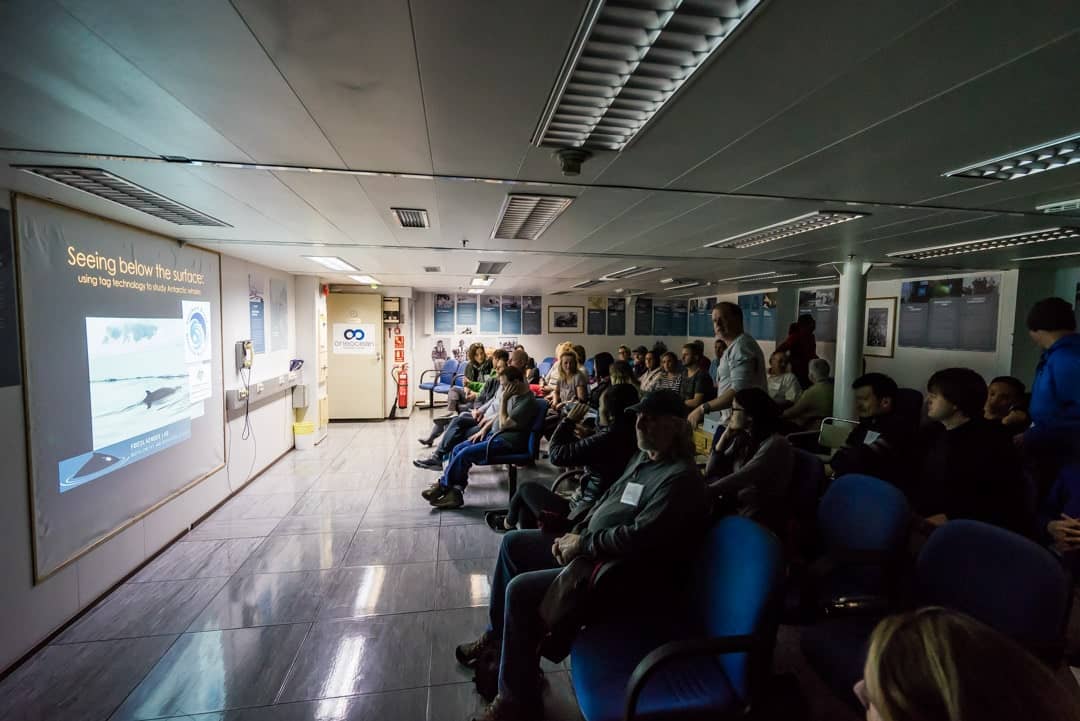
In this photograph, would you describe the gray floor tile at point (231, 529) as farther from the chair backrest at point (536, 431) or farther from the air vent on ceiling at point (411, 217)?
the air vent on ceiling at point (411, 217)

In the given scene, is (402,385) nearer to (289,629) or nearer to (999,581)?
(289,629)

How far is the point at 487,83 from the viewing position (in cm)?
141

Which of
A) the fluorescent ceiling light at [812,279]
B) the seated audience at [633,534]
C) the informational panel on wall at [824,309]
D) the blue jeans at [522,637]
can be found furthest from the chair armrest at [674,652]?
the informational panel on wall at [824,309]

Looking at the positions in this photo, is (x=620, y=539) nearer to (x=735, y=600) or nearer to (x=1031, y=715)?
(x=735, y=600)

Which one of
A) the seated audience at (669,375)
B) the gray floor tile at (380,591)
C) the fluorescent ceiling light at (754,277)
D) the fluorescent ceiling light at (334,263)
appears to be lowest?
the gray floor tile at (380,591)

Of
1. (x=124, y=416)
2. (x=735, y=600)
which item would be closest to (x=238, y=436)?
(x=124, y=416)

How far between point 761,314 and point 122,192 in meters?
10.0

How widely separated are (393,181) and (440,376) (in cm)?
655

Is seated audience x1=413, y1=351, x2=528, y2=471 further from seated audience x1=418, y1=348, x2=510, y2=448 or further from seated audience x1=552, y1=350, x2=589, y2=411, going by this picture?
seated audience x1=552, y1=350, x2=589, y2=411

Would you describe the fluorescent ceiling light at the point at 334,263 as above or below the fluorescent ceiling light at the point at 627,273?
below

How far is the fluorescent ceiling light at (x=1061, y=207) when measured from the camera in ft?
8.82

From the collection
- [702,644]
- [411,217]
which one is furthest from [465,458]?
[702,644]

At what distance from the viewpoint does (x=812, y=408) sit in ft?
15.2

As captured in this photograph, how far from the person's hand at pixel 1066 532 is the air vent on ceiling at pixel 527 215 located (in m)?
2.91
